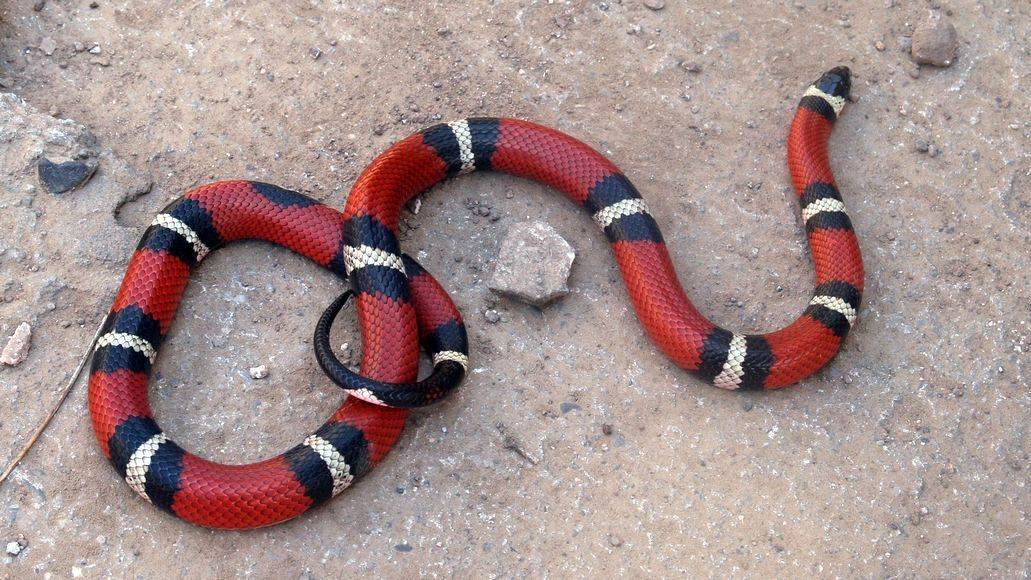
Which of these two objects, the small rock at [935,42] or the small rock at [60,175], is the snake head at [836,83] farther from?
the small rock at [60,175]

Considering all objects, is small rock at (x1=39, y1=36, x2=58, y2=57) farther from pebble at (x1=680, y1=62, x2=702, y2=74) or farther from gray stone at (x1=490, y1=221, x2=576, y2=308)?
pebble at (x1=680, y1=62, x2=702, y2=74)

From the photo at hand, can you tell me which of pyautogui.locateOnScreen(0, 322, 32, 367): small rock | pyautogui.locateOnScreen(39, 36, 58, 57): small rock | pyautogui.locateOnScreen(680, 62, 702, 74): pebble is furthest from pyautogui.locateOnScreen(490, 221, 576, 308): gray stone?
pyautogui.locateOnScreen(39, 36, 58, 57): small rock

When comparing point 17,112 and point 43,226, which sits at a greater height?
point 17,112

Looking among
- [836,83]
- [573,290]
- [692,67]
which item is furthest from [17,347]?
[836,83]

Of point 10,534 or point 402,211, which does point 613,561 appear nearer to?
point 402,211

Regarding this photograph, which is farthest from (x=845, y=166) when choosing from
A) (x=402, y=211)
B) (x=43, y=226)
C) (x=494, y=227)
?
(x=43, y=226)

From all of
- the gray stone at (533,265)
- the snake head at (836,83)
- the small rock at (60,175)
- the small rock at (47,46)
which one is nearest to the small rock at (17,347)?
the small rock at (60,175)
